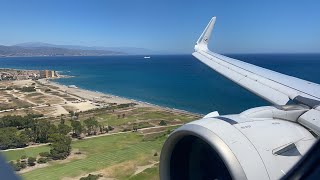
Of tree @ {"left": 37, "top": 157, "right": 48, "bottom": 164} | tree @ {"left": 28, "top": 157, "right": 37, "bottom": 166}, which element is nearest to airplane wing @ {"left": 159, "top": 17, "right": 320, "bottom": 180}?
tree @ {"left": 28, "top": 157, "right": 37, "bottom": 166}

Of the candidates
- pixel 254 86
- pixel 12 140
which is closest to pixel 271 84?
pixel 254 86

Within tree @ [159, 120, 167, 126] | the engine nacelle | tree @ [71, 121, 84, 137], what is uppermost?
the engine nacelle

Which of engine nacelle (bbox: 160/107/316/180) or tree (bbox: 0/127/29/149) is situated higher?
engine nacelle (bbox: 160/107/316/180)

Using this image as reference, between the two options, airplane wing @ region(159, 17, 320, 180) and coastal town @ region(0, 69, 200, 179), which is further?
coastal town @ region(0, 69, 200, 179)

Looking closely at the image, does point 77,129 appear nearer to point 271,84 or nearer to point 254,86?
point 254,86

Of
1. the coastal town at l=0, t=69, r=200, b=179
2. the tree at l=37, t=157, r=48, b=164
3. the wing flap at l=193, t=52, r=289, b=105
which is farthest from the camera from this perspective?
the tree at l=37, t=157, r=48, b=164

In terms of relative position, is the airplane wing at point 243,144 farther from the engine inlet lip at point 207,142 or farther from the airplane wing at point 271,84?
the airplane wing at point 271,84

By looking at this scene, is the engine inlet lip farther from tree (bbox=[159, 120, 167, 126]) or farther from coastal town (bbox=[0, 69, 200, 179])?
tree (bbox=[159, 120, 167, 126])
